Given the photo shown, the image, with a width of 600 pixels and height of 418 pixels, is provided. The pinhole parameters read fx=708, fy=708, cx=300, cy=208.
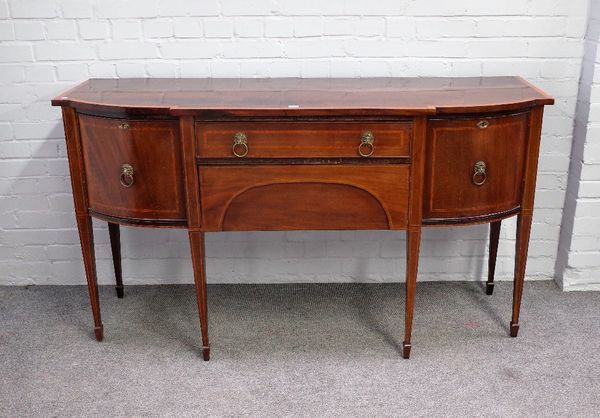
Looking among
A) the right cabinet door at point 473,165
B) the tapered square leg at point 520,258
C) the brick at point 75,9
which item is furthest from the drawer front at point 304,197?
the brick at point 75,9

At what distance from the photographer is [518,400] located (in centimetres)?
221

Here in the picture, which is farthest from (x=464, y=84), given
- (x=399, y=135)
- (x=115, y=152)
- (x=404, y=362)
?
(x=115, y=152)

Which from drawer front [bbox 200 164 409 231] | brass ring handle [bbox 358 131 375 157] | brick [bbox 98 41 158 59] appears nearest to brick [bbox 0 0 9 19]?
brick [bbox 98 41 158 59]

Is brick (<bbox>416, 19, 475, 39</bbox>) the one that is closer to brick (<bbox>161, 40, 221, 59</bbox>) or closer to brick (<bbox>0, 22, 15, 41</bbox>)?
brick (<bbox>161, 40, 221, 59</bbox>)

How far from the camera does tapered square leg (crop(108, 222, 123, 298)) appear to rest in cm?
284

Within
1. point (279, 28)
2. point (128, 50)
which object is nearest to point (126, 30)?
point (128, 50)

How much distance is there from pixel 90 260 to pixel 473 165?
1358 millimetres

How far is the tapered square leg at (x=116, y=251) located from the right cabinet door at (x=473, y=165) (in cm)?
127

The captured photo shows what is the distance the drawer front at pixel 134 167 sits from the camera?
222 centimetres

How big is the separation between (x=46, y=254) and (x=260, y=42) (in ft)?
4.18

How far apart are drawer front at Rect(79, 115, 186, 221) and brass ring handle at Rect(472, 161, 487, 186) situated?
0.94 meters

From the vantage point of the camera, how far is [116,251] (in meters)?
2.88

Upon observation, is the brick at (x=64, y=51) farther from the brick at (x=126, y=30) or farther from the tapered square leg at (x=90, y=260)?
the tapered square leg at (x=90, y=260)

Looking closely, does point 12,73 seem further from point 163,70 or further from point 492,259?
point 492,259
